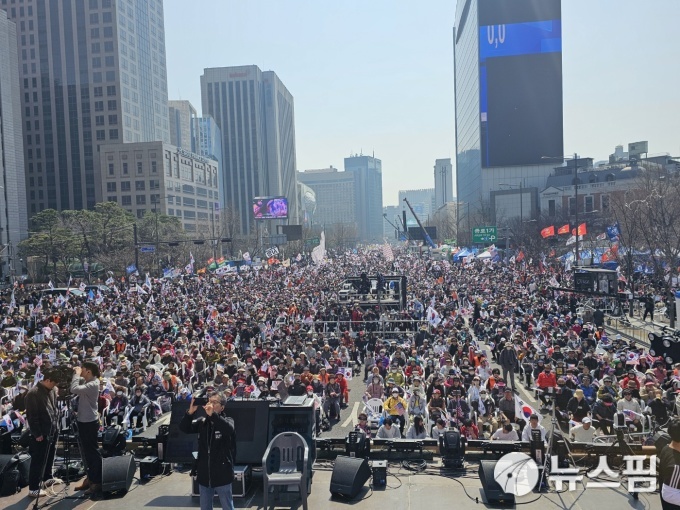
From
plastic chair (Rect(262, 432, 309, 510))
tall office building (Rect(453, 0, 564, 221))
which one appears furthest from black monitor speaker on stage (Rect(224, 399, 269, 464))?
tall office building (Rect(453, 0, 564, 221))

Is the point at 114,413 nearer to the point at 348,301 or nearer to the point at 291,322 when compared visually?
the point at 291,322

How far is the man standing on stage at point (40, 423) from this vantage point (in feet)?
27.8

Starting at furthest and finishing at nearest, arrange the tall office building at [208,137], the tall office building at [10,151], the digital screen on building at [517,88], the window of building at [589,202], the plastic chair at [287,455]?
the tall office building at [208,137] → the digital screen on building at [517,88] → the window of building at [589,202] → the tall office building at [10,151] → the plastic chair at [287,455]

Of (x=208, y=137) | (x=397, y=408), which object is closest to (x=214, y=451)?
(x=397, y=408)

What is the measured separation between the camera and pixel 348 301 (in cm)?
3167

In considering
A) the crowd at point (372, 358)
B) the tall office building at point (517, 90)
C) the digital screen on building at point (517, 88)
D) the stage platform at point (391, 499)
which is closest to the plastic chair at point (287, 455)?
the stage platform at point (391, 499)

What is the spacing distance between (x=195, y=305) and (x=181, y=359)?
50.6 ft

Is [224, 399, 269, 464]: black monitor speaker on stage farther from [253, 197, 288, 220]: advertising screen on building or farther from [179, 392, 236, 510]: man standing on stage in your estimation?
[253, 197, 288, 220]: advertising screen on building

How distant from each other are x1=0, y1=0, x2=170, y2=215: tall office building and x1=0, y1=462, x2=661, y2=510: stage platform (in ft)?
404

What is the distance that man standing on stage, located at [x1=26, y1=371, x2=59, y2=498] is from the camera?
8469mm

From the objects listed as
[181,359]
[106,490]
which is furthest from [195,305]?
[106,490]

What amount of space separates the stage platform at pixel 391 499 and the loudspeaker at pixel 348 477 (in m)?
0.13

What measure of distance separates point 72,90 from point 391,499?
13335 cm

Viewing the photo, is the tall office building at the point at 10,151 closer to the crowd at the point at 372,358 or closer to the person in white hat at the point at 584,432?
the crowd at the point at 372,358
